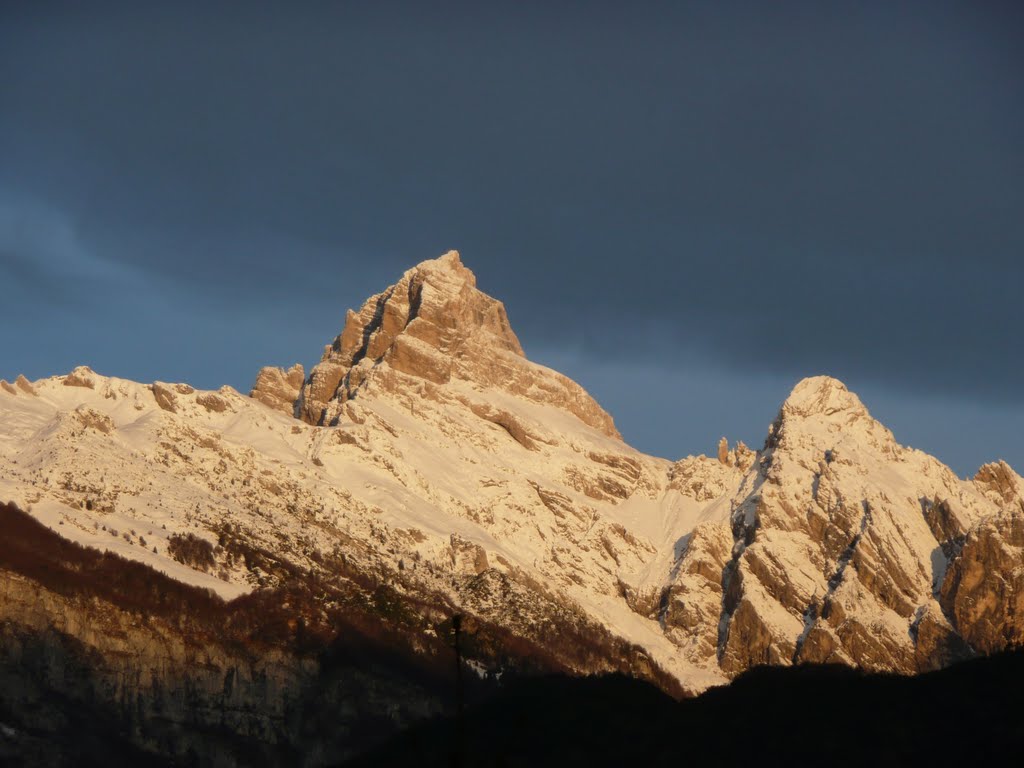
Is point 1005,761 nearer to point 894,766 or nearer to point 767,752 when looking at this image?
point 894,766

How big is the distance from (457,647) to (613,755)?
61.6m

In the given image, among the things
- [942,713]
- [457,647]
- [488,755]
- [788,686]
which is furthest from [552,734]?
[457,647]

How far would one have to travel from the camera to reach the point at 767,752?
14750 cm

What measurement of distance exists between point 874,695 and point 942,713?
744cm

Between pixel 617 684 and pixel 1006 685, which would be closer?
pixel 1006 685

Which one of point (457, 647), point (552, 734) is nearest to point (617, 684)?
point (552, 734)

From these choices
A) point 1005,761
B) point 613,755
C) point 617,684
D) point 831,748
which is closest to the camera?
point 1005,761

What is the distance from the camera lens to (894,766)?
140 metres

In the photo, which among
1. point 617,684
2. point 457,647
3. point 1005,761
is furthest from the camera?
point 617,684

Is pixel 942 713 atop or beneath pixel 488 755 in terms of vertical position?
atop

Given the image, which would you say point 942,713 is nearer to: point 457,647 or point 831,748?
point 831,748

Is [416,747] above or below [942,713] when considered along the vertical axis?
below

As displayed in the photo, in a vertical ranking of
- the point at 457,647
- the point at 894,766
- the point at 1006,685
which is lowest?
the point at 457,647

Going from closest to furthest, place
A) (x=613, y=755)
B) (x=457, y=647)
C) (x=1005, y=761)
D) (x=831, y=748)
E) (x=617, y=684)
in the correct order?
(x=457, y=647) → (x=1005, y=761) → (x=831, y=748) → (x=613, y=755) → (x=617, y=684)
